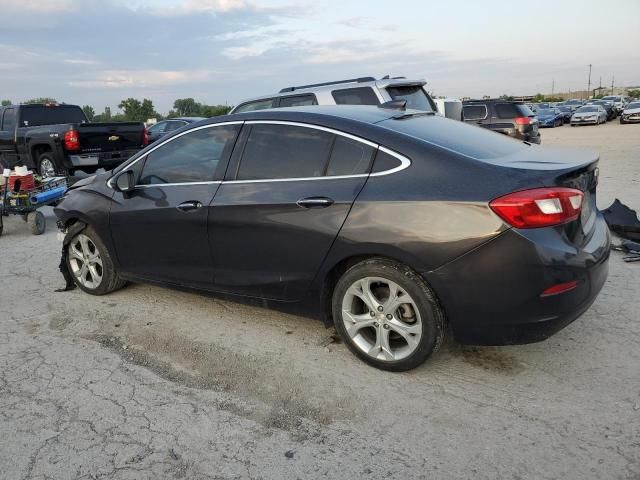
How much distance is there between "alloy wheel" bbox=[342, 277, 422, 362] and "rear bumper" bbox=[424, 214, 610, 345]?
0.25 meters

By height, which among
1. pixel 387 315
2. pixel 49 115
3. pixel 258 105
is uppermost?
pixel 49 115

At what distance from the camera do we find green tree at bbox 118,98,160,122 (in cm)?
5600

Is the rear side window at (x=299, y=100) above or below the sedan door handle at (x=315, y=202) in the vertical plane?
above

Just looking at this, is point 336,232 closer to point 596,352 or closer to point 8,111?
point 596,352

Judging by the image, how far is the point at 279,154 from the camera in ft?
12.3

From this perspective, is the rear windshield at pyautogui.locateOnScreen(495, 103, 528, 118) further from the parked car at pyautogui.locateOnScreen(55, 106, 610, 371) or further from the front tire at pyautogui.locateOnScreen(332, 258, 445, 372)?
the front tire at pyautogui.locateOnScreen(332, 258, 445, 372)

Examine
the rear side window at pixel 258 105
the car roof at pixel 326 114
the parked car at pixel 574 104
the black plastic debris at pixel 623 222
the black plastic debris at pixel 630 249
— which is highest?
the parked car at pixel 574 104

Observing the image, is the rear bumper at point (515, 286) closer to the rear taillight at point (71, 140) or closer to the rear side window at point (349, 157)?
the rear side window at point (349, 157)

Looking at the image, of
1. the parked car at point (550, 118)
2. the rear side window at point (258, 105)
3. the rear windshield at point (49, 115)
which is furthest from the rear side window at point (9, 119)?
the parked car at point (550, 118)

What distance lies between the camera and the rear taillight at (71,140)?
419 inches

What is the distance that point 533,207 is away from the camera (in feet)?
9.39

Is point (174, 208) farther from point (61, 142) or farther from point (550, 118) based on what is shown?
point (550, 118)

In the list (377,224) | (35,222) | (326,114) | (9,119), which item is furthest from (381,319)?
(9,119)

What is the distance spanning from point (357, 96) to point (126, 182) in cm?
447
